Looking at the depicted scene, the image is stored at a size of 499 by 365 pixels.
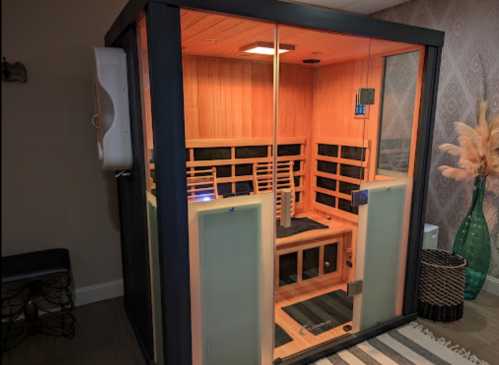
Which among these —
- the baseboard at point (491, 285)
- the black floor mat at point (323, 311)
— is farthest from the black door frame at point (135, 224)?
the baseboard at point (491, 285)

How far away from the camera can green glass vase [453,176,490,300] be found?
2.67 metres

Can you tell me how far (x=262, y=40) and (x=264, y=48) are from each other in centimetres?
5

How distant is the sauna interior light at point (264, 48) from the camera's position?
1.89m

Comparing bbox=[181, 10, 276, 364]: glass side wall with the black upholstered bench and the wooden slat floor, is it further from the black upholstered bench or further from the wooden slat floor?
the black upholstered bench

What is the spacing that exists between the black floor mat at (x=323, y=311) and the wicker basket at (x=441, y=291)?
1.79 feet

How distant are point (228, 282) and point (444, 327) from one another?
5.61 ft

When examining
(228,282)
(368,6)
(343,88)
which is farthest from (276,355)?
(368,6)

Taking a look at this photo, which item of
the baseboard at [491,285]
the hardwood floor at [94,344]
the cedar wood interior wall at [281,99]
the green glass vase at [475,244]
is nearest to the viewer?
the cedar wood interior wall at [281,99]

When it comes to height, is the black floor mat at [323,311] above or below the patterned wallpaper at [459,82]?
below

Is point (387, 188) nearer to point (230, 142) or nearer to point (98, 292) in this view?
point (230, 142)

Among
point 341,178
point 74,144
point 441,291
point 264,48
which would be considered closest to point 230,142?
point 264,48

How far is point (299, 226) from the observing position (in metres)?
2.46

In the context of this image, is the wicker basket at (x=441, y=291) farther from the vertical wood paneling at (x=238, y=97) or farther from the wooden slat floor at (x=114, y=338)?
the vertical wood paneling at (x=238, y=97)

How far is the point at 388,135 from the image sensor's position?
7.77ft
